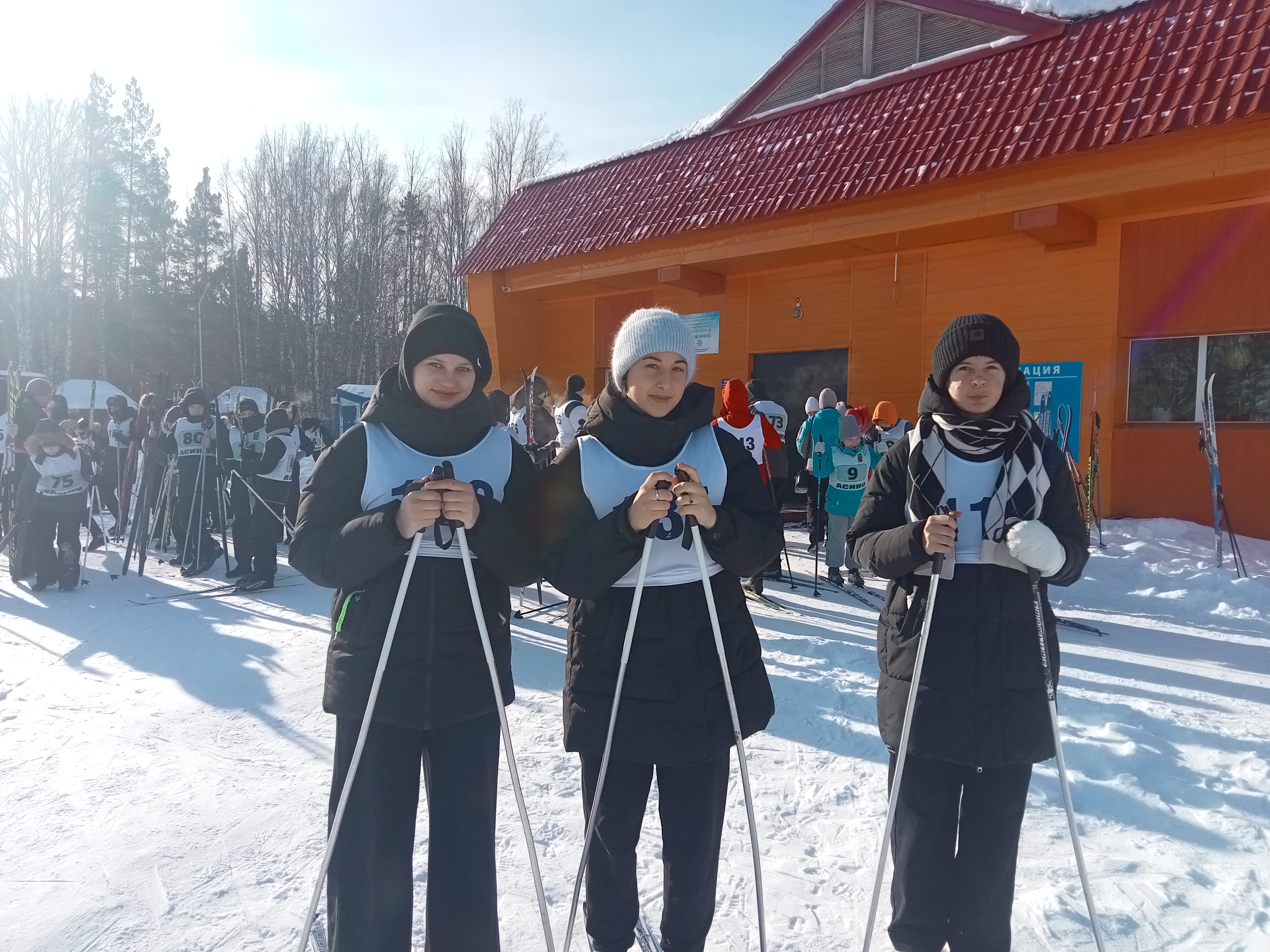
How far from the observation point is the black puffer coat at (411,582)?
207 centimetres

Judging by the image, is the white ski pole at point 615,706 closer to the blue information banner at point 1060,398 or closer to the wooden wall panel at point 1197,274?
the blue information banner at point 1060,398

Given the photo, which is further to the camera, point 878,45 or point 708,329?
point 708,329

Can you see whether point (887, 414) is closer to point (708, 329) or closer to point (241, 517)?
point (708, 329)

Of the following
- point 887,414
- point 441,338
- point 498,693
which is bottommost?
point 498,693

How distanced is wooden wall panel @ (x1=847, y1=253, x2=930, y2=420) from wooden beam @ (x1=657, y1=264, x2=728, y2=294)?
2.33 m

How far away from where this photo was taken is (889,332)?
37.2 ft

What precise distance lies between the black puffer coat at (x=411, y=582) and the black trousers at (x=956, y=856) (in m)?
1.26

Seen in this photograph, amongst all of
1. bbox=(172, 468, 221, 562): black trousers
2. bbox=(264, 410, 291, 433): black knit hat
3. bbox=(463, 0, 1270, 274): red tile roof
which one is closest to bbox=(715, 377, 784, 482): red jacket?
bbox=(463, 0, 1270, 274): red tile roof

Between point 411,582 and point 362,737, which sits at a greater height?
point 411,582

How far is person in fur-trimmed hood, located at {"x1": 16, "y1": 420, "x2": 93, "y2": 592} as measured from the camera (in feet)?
26.0

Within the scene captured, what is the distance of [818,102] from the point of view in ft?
36.9

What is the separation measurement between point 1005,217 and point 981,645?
876 centimetres

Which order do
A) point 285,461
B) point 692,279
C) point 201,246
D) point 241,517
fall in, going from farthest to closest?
point 201,246 < point 692,279 < point 241,517 < point 285,461

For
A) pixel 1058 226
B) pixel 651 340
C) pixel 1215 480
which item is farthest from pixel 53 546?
pixel 1215 480
